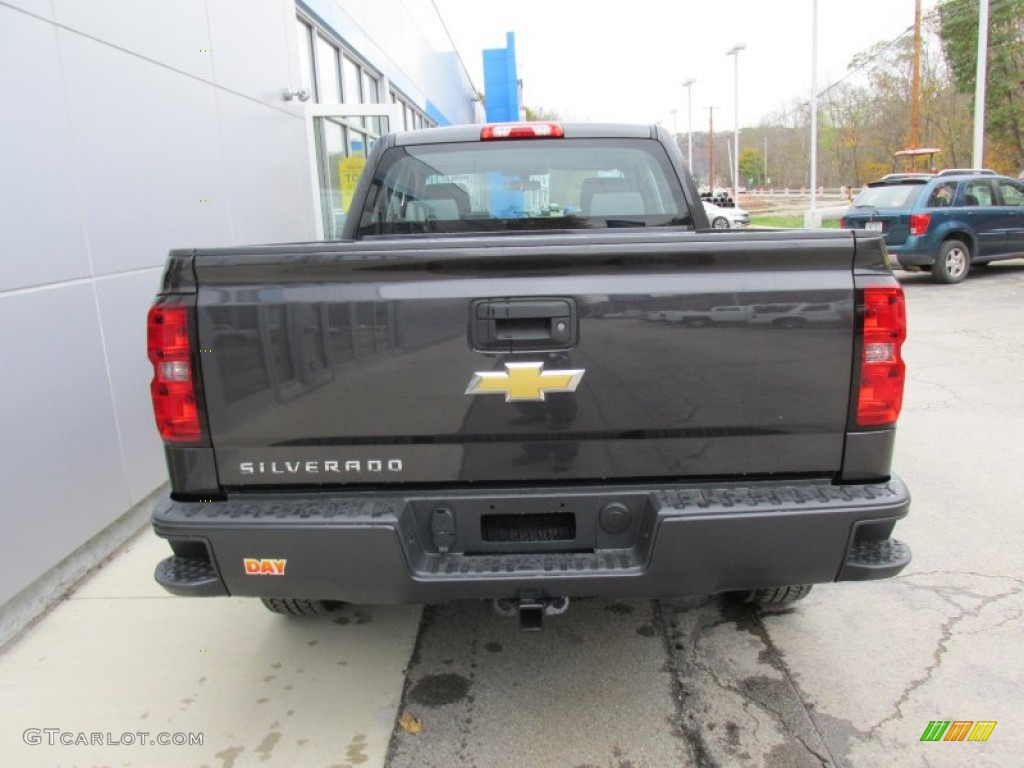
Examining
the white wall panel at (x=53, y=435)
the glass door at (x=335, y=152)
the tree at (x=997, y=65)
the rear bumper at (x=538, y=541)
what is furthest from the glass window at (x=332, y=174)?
the tree at (x=997, y=65)

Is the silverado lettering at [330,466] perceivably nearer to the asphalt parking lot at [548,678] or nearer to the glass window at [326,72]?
the asphalt parking lot at [548,678]

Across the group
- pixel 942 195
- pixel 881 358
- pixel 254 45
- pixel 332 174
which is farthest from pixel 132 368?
pixel 942 195

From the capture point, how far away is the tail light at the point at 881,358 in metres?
2.23

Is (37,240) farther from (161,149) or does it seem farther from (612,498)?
(612,498)

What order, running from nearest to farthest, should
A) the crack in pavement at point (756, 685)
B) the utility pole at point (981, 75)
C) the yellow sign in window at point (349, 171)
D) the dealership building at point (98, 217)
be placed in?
the crack in pavement at point (756, 685) < the dealership building at point (98, 217) < the yellow sign in window at point (349, 171) < the utility pole at point (981, 75)

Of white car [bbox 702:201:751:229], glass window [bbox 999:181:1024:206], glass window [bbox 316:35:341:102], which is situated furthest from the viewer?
white car [bbox 702:201:751:229]

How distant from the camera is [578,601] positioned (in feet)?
11.8

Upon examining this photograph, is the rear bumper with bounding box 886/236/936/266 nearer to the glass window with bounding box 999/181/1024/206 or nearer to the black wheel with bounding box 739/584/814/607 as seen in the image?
the glass window with bounding box 999/181/1024/206

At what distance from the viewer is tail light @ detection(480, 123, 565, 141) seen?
12.5 feet

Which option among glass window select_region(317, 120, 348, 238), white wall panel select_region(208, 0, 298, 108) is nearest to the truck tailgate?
white wall panel select_region(208, 0, 298, 108)

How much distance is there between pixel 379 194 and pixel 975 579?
3492 mm

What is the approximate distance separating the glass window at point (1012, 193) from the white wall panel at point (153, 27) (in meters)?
13.5

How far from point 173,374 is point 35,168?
211 cm

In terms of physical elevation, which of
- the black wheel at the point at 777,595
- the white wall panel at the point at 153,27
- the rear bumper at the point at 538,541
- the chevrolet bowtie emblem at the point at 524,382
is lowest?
the black wheel at the point at 777,595
